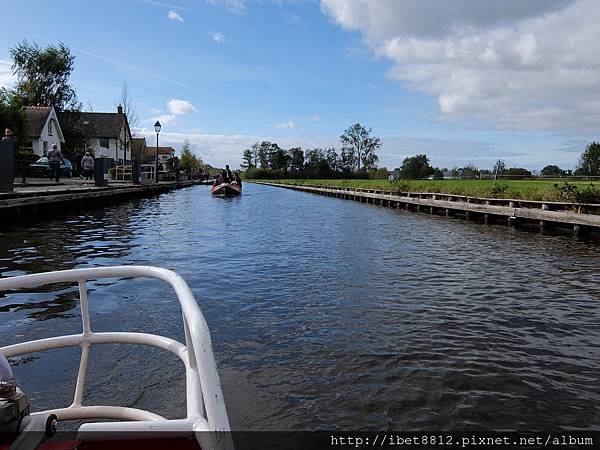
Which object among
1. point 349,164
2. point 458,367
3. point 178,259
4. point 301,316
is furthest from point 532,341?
point 349,164

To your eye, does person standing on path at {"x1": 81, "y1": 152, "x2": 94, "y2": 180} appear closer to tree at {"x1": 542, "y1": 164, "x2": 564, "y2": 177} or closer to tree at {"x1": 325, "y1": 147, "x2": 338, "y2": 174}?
tree at {"x1": 542, "y1": 164, "x2": 564, "y2": 177}

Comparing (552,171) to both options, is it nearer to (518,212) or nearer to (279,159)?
(518,212)

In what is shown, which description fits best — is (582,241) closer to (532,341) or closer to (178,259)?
(532,341)

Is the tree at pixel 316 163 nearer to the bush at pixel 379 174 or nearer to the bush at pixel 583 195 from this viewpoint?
the bush at pixel 379 174

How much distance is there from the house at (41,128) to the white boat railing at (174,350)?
40230 mm

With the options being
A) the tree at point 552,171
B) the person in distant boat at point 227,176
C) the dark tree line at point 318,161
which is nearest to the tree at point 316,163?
the dark tree line at point 318,161

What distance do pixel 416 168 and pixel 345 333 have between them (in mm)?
107782

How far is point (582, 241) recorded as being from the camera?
47.0ft

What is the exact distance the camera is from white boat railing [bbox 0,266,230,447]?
1447mm

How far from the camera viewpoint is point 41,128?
127 feet

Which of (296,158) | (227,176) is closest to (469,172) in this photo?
(227,176)

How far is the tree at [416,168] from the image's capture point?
10406 centimetres

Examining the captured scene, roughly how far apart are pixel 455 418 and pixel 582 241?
12986 mm

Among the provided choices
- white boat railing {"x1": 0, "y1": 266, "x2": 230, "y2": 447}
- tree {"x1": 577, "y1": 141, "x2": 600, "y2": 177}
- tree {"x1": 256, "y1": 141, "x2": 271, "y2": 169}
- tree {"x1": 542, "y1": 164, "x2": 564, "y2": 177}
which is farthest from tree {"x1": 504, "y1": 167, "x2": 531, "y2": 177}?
tree {"x1": 256, "y1": 141, "x2": 271, "y2": 169}
